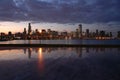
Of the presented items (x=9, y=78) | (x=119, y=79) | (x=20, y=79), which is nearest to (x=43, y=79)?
(x=20, y=79)

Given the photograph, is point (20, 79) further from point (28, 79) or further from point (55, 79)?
point (55, 79)

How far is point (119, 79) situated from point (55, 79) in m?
3.90

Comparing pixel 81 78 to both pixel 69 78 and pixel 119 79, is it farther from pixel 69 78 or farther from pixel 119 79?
pixel 119 79

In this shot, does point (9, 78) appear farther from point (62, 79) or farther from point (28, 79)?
point (62, 79)

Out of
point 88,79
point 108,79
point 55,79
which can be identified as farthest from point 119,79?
point 55,79

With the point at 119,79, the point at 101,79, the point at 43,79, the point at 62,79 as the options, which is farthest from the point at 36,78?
the point at 119,79

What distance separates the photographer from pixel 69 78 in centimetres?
1211

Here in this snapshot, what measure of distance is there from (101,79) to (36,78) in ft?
13.2

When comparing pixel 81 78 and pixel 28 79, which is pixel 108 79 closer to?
pixel 81 78

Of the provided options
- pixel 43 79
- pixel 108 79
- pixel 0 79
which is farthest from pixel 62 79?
pixel 0 79

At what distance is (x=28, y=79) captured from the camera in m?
A: 11.6

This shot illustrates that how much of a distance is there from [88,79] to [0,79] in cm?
531

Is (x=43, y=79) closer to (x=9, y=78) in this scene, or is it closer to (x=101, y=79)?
(x=9, y=78)

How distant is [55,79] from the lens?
11758 mm
